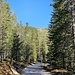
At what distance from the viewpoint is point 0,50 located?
4684cm

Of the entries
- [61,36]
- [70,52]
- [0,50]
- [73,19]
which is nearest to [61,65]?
[70,52]

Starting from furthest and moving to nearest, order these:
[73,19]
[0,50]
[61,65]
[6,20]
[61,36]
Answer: [6,20], [0,50], [61,65], [61,36], [73,19]

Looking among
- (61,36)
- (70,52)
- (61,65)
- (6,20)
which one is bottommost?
(61,65)

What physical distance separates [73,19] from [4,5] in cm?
3153

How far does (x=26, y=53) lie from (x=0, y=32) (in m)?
37.2

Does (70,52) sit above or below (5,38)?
below

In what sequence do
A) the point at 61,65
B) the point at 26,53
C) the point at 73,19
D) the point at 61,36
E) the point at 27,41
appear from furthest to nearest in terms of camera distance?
1. the point at 27,41
2. the point at 26,53
3. the point at 61,65
4. the point at 61,36
5. the point at 73,19

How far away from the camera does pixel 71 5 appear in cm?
2141

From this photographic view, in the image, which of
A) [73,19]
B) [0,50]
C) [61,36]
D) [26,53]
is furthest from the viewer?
[26,53]

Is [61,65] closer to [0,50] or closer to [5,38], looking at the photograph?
[0,50]

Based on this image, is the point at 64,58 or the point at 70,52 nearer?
the point at 70,52

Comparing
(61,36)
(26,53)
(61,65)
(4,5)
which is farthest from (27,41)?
(61,36)

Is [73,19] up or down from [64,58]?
up

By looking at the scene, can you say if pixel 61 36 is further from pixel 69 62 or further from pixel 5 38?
pixel 5 38
